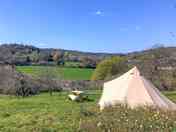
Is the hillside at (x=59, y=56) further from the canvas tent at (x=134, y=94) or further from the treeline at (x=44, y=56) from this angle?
the canvas tent at (x=134, y=94)

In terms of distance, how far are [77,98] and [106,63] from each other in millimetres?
22549

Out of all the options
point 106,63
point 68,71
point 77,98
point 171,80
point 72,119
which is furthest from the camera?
point 68,71

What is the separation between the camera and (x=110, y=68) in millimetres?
41406

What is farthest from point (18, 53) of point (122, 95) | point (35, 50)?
point (122, 95)

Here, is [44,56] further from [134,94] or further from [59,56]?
[134,94]

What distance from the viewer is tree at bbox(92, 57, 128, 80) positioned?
134 ft

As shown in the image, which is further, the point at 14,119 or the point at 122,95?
the point at 122,95

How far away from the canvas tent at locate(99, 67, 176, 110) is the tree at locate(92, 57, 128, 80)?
25.7 meters

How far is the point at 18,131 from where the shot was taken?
8.94 meters

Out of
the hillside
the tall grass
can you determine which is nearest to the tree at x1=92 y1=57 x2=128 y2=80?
the hillside

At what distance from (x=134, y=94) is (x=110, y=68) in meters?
28.1

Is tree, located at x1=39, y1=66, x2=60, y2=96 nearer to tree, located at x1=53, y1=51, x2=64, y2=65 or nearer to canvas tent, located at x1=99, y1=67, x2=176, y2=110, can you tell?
tree, located at x1=53, y1=51, x2=64, y2=65

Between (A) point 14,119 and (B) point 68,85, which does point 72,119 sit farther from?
(B) point 68,85

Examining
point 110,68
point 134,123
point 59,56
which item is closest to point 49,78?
point 110,68
